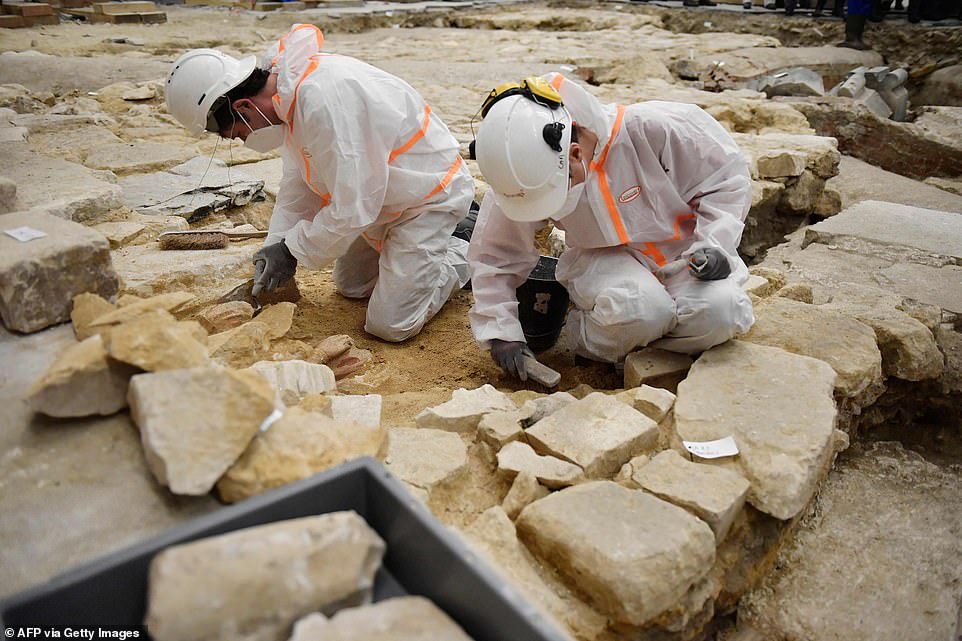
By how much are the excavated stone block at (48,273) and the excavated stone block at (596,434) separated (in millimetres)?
1351

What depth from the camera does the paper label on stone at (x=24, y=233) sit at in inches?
77.9

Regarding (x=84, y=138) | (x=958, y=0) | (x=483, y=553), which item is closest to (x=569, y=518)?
(x=483, y=553)

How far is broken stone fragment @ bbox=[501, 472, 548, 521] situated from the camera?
1.84m

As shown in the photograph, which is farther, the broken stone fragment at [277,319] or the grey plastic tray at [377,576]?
the broken stone fragment at [277,319]

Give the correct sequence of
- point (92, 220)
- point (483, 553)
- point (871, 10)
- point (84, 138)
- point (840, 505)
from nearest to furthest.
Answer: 1. point (483, 553)
2. point (840, 505)
3. point (92, 220)
4. point (84, 138)
5. point (871, 10)

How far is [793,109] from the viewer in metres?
6.08

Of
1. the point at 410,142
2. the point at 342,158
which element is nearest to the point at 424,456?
the point at 342,158

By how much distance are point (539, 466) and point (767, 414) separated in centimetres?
80

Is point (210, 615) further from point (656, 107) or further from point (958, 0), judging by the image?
point (958, 0)

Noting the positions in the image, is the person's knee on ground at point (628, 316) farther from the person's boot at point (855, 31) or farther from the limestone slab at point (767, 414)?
the person's boot at point (855, 31)

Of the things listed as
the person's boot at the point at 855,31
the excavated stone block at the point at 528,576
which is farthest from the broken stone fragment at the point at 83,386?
the person's boot at the point at 855,31

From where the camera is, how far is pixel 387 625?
1094 mm

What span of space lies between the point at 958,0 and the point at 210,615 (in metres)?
13.2

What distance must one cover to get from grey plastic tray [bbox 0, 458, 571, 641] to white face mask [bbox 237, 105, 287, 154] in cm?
230
